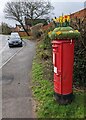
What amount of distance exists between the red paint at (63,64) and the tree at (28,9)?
43.2 meters

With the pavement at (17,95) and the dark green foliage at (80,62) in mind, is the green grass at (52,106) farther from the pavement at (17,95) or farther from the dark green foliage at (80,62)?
the dark green foliage at (80,62)

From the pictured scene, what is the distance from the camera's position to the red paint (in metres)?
5.09

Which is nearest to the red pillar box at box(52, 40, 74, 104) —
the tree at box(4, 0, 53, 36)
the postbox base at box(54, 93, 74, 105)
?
the postbox base at box(54, 93, 74, 105)

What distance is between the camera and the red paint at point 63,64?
509 cm

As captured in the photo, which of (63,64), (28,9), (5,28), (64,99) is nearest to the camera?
(63,64)

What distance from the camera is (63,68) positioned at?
5148 mm

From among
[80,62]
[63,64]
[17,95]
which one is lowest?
[17,95]

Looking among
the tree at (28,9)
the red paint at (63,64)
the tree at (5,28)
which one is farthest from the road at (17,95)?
the tree at (5,28)

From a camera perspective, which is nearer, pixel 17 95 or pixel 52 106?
pixel 52 106

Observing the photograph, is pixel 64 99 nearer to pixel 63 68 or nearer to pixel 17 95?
pixel 63 68

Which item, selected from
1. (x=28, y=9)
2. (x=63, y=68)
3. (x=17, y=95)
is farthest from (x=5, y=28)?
(x=63, y=68)

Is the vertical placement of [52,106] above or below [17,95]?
above

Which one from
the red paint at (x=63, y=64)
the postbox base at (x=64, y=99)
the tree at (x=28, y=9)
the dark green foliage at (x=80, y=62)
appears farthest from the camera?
the tree at (x=28, y=9)

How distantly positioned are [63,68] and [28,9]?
43.6m
